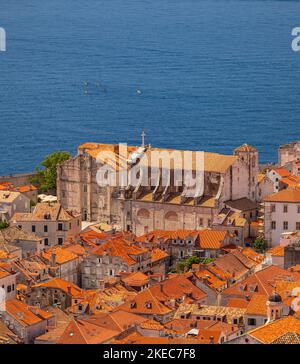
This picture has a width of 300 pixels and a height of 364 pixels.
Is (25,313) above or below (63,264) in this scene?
below

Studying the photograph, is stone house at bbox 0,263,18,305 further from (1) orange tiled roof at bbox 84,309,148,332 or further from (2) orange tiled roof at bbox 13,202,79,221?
(2) orange tiled roof at bbox 13,202,79,221

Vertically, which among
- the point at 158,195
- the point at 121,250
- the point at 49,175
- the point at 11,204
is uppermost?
the point at 49,175

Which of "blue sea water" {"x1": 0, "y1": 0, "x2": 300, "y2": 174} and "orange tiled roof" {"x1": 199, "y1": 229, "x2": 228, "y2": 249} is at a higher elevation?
"blue sea water" {"x1": 0, "y1": 0, "x2": 300, "y2": 174}

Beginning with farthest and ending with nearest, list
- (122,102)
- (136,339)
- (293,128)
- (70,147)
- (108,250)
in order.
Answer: (122,102), (293,128), (70,147), (108,250), (136,339)

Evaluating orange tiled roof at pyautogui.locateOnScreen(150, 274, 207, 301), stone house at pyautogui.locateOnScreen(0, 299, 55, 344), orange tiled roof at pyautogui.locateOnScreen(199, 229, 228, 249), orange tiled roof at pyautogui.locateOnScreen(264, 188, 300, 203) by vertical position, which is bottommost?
stone house at pyautogui.locateOnScreen(0, 299, 55, 344)

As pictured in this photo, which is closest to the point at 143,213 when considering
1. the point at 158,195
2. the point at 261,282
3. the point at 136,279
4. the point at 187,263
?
the point at 158,195

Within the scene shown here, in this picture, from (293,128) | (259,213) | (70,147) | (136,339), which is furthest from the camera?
(293,128)

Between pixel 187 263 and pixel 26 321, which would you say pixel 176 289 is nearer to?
pixel 26 321

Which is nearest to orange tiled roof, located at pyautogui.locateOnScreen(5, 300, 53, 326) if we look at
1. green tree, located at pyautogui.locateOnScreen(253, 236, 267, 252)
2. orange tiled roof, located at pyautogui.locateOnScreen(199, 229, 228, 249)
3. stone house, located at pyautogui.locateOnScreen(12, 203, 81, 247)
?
orange tiled roof, located at pyautogui.locateOnScreen(199, 229, 228, 249)

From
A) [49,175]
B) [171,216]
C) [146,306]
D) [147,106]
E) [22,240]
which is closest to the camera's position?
[146,306]

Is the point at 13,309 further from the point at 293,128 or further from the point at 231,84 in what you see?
the point at 231,84

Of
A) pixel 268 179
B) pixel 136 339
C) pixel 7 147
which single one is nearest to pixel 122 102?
pixel 7 147
